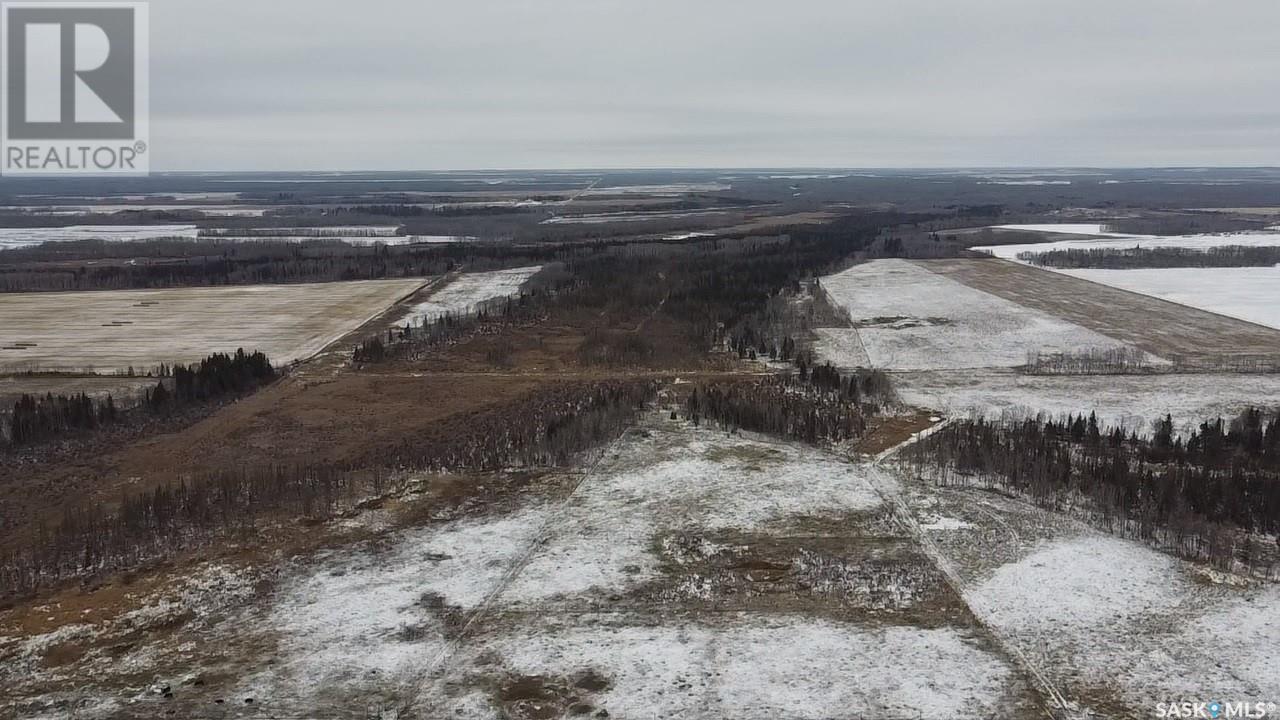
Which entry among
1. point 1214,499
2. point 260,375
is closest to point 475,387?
point 260,375

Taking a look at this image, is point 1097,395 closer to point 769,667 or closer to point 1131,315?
point 1131,315

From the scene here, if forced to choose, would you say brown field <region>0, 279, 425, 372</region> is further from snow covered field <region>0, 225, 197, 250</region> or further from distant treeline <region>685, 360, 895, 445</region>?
snow covered field <region>0, 225, 197, 250</region>

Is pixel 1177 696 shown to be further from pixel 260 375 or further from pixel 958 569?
pixel 260 375

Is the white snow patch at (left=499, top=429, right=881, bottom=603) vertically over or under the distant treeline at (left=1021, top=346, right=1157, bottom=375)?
under

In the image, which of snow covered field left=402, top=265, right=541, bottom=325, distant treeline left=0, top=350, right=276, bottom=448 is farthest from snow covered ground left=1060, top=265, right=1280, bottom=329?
distant treeline left=0, top=350, right=276, bottom=448

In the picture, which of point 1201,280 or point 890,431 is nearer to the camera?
point 890,431

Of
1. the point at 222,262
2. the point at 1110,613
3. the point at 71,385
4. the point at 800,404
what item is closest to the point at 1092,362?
the point at 800,404

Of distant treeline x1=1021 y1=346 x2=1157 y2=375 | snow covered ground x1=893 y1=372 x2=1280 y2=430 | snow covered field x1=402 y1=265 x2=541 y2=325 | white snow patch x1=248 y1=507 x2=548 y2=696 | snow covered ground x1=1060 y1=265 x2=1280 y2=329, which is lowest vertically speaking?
white snow patch x1=248 y1=507 x2=548 y2=696
